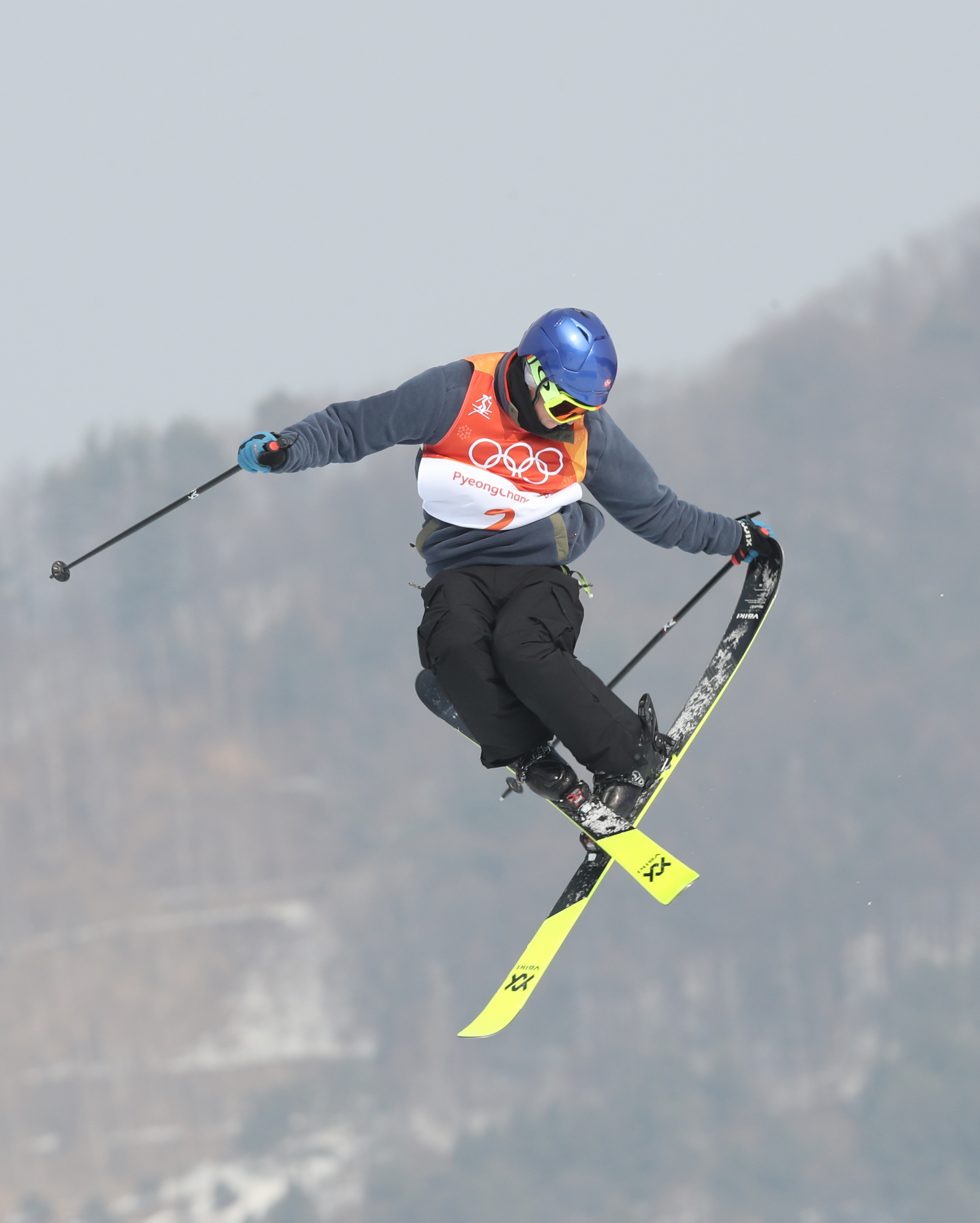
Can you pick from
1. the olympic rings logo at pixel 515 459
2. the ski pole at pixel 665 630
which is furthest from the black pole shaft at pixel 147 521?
the ski pole at pixel 665 630

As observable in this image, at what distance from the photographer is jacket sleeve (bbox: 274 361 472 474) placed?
766 cm

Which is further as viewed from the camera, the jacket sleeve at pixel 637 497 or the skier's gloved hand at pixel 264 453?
the jacket sleeve at pixel 637 497

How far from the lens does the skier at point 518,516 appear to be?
7.50 m

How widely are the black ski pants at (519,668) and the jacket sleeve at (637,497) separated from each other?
0.66 meters

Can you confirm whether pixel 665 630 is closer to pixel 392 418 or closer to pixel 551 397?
pixel 551 397

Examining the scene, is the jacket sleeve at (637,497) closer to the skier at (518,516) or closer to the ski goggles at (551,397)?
the skier at (518,516)

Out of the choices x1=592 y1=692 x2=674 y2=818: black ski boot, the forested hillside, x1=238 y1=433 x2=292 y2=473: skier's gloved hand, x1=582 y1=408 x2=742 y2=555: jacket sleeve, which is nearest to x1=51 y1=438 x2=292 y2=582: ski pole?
x1=238 y1=433 x2=292 y2=473: skier's gloved hand

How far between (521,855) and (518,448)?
169 meters

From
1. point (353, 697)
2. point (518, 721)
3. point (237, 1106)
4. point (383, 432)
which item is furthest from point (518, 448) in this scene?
point (353, 697)

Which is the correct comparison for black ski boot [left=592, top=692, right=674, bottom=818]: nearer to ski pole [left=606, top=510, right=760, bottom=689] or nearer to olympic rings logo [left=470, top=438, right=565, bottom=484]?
ski pole [left=606, top=510, right=760, bottom=689]

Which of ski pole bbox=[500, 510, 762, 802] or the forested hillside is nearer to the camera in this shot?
ski pole bbox=[500, 510, 762, 802]

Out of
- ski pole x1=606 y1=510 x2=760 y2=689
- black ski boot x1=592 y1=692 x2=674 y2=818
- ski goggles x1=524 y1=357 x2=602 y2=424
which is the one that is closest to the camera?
ski goggles x1=524 y1=357 x2=602 y2=424

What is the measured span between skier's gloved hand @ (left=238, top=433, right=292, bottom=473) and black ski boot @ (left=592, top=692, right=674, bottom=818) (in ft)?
7.46

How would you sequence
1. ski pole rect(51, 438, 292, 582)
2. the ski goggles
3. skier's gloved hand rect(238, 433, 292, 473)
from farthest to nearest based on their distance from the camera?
ski pole rect(51, 438, 292, 582), the ski goggles, skier's gloved hand rect(238, 433, 292, 473)
